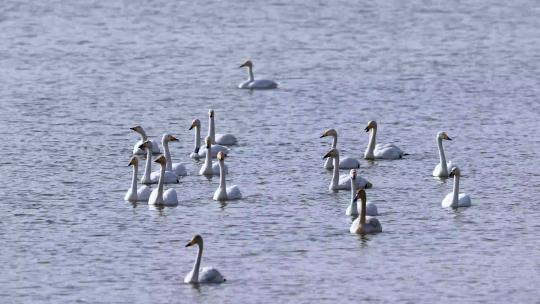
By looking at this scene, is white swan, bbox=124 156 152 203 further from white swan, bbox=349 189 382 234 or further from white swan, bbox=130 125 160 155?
white swan, bbox=349 189 382 234

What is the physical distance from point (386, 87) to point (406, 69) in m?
4.64

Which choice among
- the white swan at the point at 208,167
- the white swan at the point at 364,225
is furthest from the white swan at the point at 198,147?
the white swan at the point at 364,225

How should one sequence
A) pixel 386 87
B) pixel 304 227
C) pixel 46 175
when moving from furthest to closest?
pixel 386 87 → pixel 46 175 → pixel 304 227

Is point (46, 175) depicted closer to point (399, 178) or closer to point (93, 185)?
point (93, 185)

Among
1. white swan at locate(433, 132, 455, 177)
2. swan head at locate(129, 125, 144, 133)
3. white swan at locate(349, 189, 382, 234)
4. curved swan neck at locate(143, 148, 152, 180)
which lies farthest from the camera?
swan head at locate(129, 125, 144, 133)

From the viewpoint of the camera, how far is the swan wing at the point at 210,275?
2680 centimetres

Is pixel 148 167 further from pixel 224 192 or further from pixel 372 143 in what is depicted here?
pixel 372 143

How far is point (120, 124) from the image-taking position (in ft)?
143

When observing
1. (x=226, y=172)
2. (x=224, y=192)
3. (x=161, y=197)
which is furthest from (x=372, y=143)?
(x=161, y=197)

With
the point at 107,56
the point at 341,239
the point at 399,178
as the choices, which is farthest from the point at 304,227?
the point at 107,56

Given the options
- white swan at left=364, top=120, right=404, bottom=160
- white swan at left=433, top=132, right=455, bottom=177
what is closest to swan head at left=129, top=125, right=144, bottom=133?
white swan at left=364, top=120, right=404, bottom=160

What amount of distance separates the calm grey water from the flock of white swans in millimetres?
287

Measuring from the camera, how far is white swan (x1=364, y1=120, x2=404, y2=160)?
126 ft

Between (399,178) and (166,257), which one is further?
(399,178)
